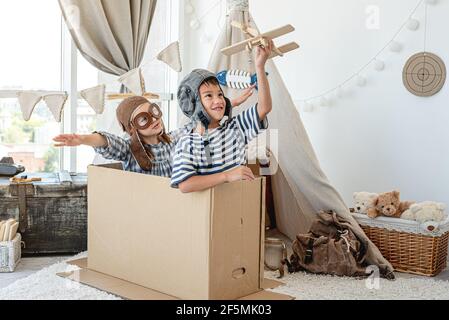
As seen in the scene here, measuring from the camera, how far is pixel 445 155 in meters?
3.26

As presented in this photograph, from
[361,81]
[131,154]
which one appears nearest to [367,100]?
[361,81]

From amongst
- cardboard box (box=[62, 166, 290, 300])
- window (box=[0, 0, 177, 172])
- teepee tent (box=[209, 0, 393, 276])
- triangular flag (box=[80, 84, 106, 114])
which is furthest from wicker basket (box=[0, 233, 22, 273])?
teepee tent (box=[209, 0, 393, 276])

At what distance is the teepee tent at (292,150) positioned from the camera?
298 centimetres

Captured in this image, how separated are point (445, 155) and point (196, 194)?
168cm

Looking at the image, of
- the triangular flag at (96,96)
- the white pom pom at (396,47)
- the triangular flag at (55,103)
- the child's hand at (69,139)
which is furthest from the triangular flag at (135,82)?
the white pom pom at (396,47)

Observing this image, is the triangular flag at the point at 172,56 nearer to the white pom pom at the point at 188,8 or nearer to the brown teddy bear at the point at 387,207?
the white pom pom at the point at 188,8

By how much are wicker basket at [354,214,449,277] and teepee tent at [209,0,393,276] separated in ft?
0.43

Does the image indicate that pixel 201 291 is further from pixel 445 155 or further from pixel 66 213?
pixel 445 155

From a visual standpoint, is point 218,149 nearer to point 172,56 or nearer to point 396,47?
point 172,56

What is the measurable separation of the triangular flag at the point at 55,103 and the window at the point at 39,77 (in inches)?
15.1

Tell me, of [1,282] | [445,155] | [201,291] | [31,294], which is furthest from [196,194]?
[445,155]

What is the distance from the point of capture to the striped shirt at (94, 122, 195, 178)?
8.27 feet

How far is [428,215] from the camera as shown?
2.80 metres

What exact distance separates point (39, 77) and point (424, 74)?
83.3 inches
